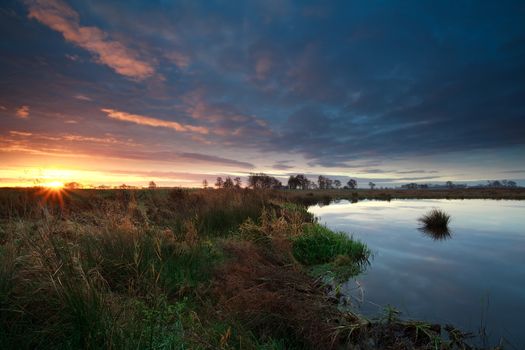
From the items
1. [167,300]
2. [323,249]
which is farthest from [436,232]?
[167,300]

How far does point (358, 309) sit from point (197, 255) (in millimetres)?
3959

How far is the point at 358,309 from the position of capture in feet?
21.3

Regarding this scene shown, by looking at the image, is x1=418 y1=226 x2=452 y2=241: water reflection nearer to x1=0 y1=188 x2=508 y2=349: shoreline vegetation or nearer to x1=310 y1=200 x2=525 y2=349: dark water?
x1=310 y1=200 x2=525 y2=349: dark water

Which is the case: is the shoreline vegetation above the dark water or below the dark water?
above

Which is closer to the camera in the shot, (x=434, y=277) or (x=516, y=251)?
(x=434, y=277)

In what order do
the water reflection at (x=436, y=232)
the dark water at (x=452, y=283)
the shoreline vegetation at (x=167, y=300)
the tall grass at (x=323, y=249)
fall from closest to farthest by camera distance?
1. the shoreline vegetation at (x=167, y=300)
2. the dark water at (x=452, y=283)
3. the tall grass at (x=323, y=249)
4. the water reflection at (x=436, y=232)

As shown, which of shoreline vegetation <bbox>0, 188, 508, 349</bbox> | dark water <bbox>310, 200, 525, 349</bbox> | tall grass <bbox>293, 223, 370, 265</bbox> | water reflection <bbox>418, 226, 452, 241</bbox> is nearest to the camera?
shoreline vegetation <bbox>0, 188, 508, 349</bbox>

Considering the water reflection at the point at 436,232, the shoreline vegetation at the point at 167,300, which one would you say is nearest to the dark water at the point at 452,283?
the water reflection at the point at 436,232

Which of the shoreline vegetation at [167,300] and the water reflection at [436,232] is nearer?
the shoreline vegetation at [167,300]

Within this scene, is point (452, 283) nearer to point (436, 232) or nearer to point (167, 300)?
point (167, 300)

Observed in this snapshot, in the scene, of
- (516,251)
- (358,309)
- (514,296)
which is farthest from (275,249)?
(516,251)

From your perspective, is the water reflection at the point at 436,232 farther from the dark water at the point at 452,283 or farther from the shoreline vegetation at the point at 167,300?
the shoreline vegetation at the point at 167,300

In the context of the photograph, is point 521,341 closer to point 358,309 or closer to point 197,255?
point 358,309

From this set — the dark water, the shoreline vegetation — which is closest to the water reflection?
the dark water
